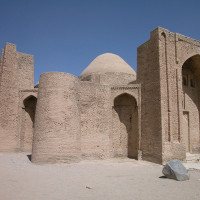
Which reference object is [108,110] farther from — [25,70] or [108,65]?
[25,70]

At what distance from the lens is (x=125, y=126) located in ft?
48.2

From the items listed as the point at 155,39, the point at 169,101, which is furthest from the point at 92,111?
the point at 155,39

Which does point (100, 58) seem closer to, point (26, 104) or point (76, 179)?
point (26, 104)

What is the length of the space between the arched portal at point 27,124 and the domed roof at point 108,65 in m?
5.93

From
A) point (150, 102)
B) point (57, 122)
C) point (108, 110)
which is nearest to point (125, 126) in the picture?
point (108, 110)

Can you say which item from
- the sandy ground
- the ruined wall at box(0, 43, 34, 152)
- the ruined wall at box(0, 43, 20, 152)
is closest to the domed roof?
the ruined wall at box(0, 43, 34, 152)

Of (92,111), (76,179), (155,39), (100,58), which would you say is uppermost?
(100,58)

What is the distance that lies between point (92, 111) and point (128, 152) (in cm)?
393

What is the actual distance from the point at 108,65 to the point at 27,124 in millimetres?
8740

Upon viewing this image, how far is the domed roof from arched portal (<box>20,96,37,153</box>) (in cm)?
593

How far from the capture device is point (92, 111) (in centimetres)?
1366

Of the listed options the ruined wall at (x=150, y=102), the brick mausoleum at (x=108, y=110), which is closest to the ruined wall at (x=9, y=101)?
the brick mausoleum at (x=108, y=110)

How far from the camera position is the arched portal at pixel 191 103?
51.6ft

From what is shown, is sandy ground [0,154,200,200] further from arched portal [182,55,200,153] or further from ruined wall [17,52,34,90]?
ruined wall [17,52,34,90]
